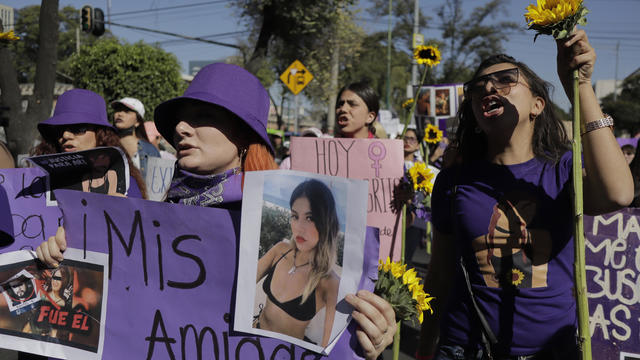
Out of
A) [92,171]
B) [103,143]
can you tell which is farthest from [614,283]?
[103,143]

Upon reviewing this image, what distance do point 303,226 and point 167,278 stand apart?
0.48 m

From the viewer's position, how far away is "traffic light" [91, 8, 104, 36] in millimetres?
15465

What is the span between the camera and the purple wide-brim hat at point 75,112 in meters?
2.55

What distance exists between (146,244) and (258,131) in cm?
51

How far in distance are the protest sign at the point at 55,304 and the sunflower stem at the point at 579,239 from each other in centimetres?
140

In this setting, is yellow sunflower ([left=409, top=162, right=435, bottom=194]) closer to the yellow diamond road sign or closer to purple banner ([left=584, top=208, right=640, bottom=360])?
purple banner ([left=584, top=208, right=640, bottom=360])

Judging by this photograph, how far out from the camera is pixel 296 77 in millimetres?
11930

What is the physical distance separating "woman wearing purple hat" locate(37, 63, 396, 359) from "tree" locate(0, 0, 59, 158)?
5227mm

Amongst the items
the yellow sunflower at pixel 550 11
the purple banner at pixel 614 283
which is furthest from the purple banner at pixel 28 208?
the purple banner at pixel 614 283

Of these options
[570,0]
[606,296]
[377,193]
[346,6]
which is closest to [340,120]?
[377,193]

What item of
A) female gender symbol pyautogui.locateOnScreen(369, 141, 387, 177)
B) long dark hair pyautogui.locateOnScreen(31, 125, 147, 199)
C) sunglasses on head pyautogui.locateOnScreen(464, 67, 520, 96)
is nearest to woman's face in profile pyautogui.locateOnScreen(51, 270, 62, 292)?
long dark hair pyautogui.locateOnScreen(31, 125, 147, 199)

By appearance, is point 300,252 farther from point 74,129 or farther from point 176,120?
point 74,129

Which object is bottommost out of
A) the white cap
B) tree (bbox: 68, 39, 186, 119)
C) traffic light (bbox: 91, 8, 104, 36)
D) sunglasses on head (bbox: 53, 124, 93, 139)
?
sunglasses on head (bbox: 53, 124, 93, 139)

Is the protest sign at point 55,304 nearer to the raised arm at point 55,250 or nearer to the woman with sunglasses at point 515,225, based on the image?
the raised arm at point 55,250
